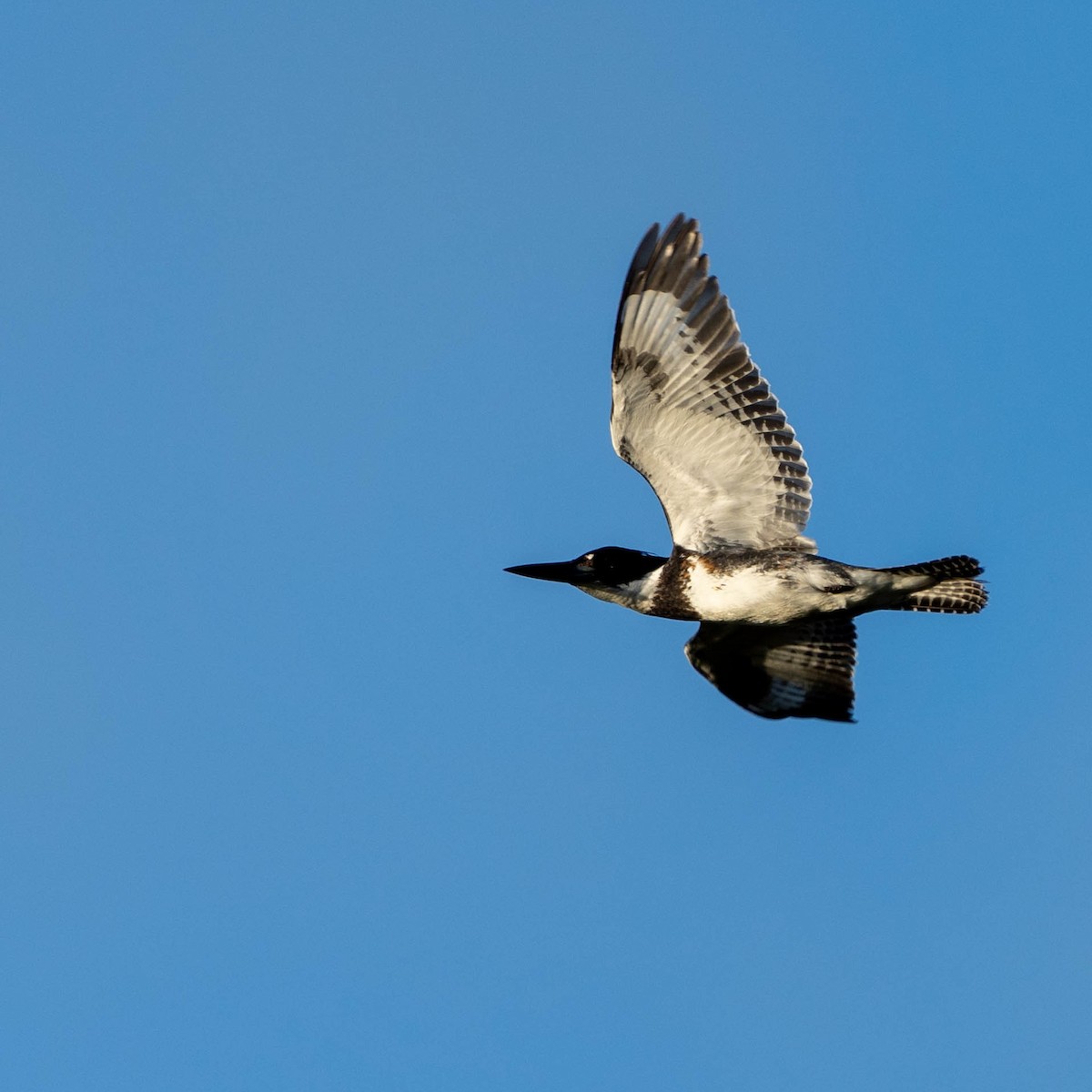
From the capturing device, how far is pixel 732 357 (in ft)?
43.3

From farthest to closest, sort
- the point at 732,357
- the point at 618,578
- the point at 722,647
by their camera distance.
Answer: the point at 722,647
the point at 618,578
the point at 732,357

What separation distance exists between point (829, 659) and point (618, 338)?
12.4 ft

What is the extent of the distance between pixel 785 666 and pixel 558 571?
2.35 m

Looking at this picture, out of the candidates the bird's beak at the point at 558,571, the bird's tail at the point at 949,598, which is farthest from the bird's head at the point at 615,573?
the bird's tail at the point at 949,598

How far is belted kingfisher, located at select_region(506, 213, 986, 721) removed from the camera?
43.3 ft

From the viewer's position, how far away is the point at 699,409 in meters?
13.3

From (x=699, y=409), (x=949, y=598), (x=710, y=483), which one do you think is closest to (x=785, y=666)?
(x=949, y=598)

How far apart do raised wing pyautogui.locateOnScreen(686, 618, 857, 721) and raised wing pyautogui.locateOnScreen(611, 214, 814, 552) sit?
1678mm

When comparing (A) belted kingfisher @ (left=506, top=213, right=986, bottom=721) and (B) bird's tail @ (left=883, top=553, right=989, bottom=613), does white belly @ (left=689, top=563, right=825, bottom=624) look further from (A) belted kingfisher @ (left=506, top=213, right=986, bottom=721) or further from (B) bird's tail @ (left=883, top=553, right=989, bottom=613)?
(B) bird's tail @ (left=883, top=553, right=989, bottom=613)

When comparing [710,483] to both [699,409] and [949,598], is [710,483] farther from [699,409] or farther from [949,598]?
[949,598]

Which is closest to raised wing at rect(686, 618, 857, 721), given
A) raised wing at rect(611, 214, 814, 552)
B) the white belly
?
the white belly

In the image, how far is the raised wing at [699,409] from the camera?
43.3ft

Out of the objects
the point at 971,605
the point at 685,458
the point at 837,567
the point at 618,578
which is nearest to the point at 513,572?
the point at 618,578

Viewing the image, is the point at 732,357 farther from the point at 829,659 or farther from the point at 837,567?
the point at 829,659
